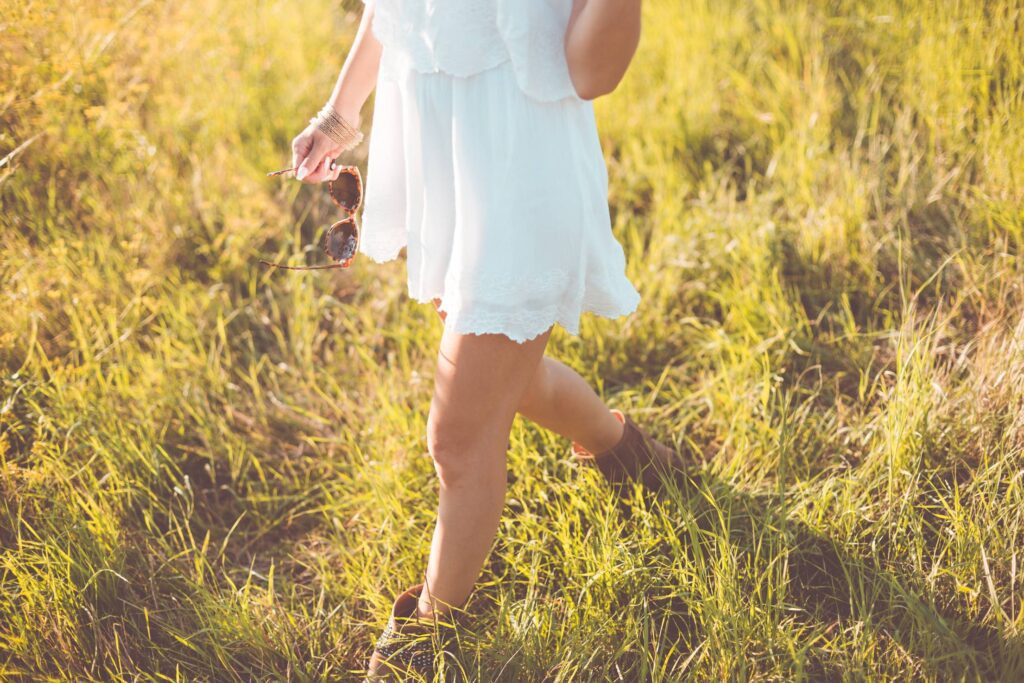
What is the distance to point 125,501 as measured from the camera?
2.00 m

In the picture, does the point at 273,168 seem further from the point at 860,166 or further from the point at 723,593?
the point at 723,593

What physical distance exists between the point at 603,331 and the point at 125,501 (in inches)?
54.8

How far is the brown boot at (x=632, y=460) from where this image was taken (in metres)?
1.87

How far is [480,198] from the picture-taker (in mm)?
1291

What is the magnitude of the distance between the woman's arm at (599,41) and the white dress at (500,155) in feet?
0.18

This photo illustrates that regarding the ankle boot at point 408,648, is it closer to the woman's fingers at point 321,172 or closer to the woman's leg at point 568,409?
the woman's leg at point 568,409

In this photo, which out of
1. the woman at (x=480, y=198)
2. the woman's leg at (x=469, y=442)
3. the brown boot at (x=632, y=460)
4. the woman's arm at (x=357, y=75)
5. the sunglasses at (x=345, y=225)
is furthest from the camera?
the brown boot at (x=632, y=460)

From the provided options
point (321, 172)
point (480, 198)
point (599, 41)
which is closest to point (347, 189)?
point (321, 172)

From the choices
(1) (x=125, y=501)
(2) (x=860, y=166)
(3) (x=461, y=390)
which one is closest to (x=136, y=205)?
(1) (x=125, y=501)

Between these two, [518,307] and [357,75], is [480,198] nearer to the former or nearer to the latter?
[518,307]

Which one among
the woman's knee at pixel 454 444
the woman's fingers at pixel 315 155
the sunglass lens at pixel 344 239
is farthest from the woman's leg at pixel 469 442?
the woman's fingers at pixel 315 155

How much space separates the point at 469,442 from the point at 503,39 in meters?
0.70

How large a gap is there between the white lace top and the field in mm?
1001

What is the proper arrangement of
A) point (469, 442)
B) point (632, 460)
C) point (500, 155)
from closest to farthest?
point (500, 155), point (469, 442), point (632, 460)
